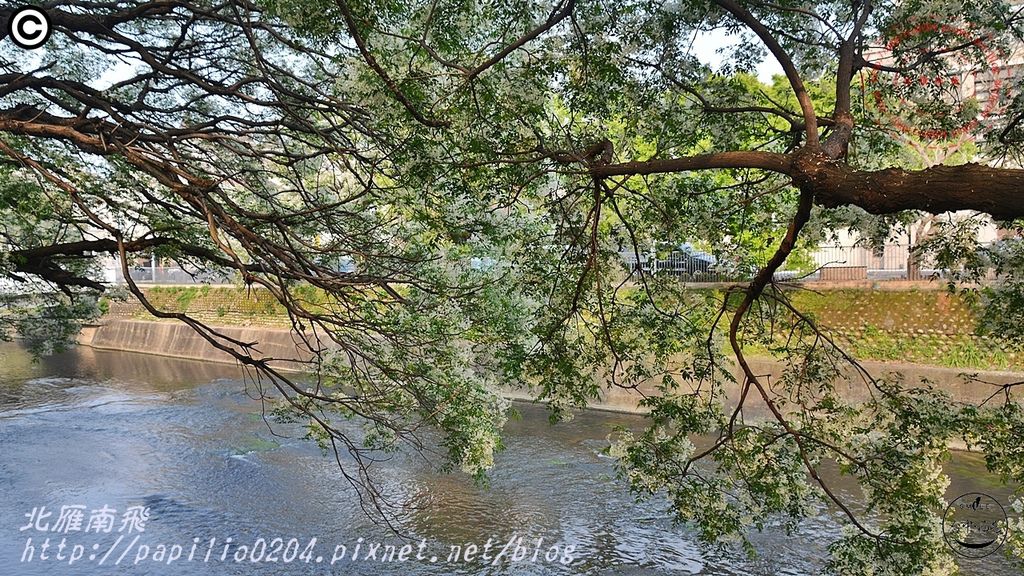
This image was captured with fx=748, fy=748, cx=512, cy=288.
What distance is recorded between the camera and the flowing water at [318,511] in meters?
5.93

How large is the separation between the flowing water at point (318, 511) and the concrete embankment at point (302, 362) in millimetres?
768

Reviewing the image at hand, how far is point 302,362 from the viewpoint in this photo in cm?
448

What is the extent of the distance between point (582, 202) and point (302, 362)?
1921mm

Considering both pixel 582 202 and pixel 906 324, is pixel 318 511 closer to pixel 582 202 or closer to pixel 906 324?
pixel 582 202

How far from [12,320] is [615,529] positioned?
6.89 metres

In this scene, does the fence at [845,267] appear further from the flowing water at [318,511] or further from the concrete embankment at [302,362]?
the flowing water at [318,511]

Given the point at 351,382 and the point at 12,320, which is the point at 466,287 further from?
the point at 12,320

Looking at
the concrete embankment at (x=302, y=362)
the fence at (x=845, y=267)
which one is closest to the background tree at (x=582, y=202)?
the concrete embankment at (x=302, y=362)

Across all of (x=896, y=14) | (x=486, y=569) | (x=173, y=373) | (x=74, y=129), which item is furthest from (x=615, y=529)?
(x=173, y=373)

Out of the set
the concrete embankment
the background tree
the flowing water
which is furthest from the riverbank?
the background tree

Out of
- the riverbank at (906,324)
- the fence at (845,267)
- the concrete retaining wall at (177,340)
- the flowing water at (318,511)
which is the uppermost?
the fence at (845,267)

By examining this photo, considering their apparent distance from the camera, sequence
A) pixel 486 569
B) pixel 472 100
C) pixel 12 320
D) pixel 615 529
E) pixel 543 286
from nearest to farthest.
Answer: pixel 472 100 → pixel 543 286 → pixel 486 569 → pixel 615 529 → pixel 12 320

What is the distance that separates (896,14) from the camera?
13.1 feet

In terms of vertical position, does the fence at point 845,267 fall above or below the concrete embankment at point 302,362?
above
